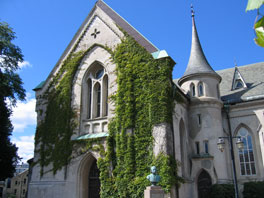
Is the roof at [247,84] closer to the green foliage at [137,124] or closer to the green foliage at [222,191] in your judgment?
the green foliage at [222,191]

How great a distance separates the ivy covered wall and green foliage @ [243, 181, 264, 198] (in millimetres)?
6076

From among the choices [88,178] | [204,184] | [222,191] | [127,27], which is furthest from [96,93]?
[222,191]

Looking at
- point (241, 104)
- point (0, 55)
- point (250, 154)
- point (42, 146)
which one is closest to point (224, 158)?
point (250, 154)

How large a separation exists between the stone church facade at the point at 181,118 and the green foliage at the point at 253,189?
3.91 feet

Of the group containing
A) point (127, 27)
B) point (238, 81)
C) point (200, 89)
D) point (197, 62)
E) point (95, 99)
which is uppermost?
point (127, 27)

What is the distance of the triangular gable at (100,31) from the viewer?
18.5 metres

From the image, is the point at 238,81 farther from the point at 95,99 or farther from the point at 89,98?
the point at 89,98

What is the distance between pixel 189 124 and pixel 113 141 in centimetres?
678

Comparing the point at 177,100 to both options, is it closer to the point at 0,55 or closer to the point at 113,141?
the point at 113,141

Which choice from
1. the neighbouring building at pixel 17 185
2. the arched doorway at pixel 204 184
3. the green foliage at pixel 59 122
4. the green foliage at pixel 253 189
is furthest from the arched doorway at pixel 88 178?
the neighbouring building at pixel 17 185

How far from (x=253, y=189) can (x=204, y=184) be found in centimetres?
312

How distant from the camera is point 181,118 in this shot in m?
18.9

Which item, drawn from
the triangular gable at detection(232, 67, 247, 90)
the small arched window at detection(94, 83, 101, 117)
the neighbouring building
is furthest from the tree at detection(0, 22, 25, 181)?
the neighbouring building

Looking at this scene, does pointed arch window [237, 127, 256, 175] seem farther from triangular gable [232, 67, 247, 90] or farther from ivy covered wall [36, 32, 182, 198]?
ivy covered wall [36, 32, 182, 198]
